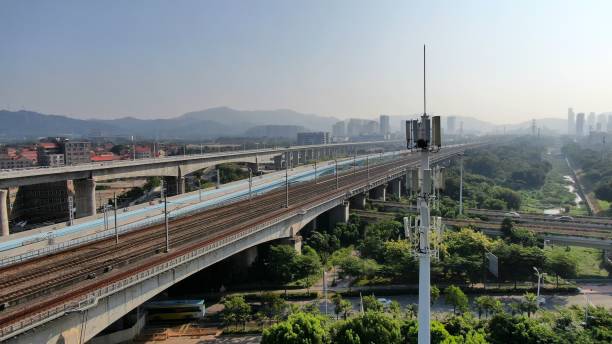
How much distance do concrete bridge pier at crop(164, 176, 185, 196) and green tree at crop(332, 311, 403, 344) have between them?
42.7m

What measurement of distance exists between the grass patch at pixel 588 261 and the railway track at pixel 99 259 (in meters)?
21.7

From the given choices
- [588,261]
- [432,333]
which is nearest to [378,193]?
[588,261]

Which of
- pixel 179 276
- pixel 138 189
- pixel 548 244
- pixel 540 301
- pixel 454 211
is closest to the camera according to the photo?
pixel 179 276

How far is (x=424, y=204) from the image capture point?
8.27 metres

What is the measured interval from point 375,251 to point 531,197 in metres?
53.8

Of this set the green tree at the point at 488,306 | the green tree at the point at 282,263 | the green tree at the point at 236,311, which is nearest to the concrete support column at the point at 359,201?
the green tree at the point at 282,263

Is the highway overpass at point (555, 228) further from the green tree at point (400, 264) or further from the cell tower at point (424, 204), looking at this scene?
the cell tower at point (424, 204)

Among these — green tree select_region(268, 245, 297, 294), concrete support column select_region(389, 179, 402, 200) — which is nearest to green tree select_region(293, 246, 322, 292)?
green tree select_region(268, 245, 297, 294)

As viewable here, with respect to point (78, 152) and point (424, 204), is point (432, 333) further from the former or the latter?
point (78, 152)

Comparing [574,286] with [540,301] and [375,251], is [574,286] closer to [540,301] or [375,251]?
[540,301]

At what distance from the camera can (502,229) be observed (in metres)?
37.0

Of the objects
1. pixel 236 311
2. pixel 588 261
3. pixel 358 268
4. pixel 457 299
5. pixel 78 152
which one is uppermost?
pixel 78 152

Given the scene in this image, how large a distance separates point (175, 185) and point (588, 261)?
151 feet

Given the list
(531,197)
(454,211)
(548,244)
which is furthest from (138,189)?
(531,197)
